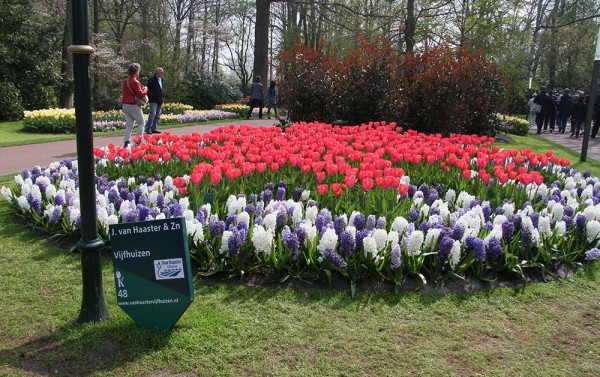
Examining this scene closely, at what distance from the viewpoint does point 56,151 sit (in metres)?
10.5

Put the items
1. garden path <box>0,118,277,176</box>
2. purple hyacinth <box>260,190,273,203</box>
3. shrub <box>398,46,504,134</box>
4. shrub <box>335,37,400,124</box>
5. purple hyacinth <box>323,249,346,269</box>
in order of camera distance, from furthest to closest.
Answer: shrub <box>335,37,400,124</box> → shrub <box>398,46,504,134</box> → garden path <box>0,118,277,176</box> → purple hyacinth <box>260,190,273,203</box> → purple hyacinth <box>323,249,346,269</box>

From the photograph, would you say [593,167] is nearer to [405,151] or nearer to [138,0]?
[405,151]

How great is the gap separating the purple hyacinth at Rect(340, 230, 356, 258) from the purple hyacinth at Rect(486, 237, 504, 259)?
1.02m

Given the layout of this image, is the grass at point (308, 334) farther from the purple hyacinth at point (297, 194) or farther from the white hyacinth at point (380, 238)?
the purple hyacinth at point (297, 194)

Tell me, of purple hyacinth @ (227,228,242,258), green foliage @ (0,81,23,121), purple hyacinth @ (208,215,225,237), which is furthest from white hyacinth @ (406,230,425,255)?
green foliage @ (0,81,23,121)

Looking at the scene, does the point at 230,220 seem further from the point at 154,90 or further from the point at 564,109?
the point at 564,109

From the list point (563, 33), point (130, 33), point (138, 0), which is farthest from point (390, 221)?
point (563, 33)

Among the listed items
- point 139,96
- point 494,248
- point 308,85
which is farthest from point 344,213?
point 308,85

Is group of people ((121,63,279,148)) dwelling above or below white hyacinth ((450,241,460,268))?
above

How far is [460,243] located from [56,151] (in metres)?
9.20

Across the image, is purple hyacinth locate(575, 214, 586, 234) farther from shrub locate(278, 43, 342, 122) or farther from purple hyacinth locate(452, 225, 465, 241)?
shrub locate(278, 43, 342, 122)

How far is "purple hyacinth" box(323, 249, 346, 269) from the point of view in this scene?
351 cm

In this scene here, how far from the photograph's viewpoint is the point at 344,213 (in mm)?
4500

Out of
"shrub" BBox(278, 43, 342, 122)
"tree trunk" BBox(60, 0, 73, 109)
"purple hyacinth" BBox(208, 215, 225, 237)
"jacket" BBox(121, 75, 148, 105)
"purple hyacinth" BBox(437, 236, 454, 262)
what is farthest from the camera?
"tree trunk" BBox(60, 0, 73, 109)
